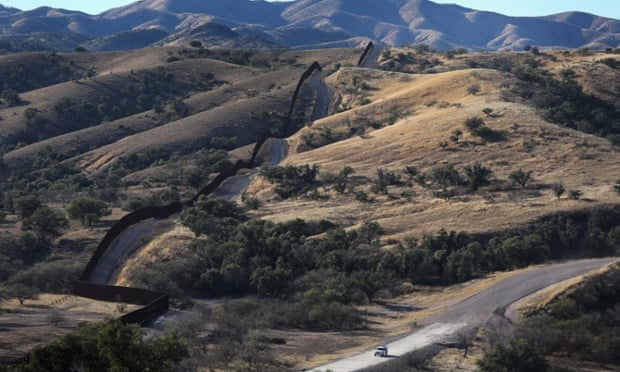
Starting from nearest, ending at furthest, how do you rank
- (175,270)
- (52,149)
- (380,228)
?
1. (175,270)
2. (380,228)
3. (52,149)

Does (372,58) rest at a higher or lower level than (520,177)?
higher

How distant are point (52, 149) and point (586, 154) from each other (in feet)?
227

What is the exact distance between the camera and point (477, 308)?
114 ft

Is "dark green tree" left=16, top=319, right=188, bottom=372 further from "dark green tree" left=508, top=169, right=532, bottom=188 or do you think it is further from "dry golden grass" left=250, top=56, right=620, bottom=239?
"dark green tree" left=508, top=169, right=532, bottom=188

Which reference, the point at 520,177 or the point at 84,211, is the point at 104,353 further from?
the point at 520,177

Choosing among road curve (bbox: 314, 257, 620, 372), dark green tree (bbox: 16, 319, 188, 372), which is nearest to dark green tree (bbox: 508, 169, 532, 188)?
road curve (bbox: 314, 257, 620, 372)

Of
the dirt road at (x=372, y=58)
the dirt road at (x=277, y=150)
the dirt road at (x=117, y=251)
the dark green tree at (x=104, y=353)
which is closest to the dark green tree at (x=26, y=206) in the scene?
the dirt road at (x=117, y=251)

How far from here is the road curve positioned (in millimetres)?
28156

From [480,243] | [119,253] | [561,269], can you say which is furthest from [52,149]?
[561,269]

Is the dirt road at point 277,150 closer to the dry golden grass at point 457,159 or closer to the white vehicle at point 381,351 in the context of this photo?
the dry golden grass at point 457,159

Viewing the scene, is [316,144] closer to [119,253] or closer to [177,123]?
[177,123]

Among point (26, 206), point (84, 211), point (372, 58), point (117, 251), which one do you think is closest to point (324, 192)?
point (117, 251)

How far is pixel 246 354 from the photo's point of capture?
2700 cm

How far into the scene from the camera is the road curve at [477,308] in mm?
28156
